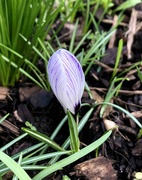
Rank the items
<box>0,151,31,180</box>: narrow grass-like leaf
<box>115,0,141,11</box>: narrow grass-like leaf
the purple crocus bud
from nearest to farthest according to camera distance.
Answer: <box>0,151,31,180</box>: narrow grass-like leaf
the purple crocus bud
<box>115,0,141,11</box>: narrow grass-like leaf

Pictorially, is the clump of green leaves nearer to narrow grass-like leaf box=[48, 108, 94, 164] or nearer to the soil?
the soil

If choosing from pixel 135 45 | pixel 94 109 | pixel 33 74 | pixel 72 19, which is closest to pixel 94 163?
pixel 94 109

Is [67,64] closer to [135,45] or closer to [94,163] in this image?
[94,163]

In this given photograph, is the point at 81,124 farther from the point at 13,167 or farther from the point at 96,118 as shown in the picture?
the point at 13,167

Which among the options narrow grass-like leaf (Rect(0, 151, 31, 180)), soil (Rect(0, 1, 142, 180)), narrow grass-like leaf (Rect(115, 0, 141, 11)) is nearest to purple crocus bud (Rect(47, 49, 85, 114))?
soil (Rect(0, 1, 142, 180))

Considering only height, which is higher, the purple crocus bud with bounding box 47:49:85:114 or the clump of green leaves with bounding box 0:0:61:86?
the clump of green leaves with bounding box 0:0:61:86
